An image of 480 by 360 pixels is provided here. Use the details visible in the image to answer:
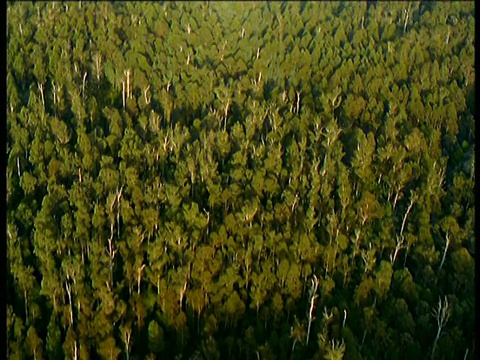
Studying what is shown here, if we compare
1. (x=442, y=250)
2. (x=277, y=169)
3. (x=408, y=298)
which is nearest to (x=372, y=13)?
(x=277, y=169)

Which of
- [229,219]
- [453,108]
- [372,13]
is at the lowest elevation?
[229,219]

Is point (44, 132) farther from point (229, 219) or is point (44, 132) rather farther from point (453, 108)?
Result: point (453, 108)

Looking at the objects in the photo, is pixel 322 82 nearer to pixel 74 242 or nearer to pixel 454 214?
pixel 454 214

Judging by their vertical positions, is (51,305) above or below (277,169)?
below

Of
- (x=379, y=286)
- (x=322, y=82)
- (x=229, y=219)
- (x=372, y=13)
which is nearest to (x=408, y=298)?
(x=379, y=286)
